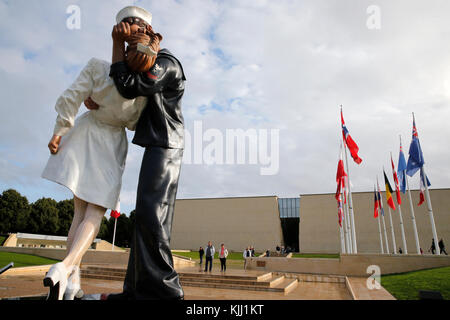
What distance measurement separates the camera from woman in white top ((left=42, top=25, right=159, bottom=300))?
2334 mm

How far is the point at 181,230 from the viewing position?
167 ft

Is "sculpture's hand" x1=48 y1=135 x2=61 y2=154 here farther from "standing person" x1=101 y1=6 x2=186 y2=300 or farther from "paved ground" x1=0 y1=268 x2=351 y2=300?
"paved ground" x1=0 y1=268 x2=351 y2=300

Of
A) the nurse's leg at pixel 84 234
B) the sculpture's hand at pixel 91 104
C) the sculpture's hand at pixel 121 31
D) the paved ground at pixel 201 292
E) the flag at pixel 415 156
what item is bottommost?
the paved ground at pixel 201 292

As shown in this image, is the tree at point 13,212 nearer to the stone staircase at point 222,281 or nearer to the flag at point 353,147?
the stone staircase at point 222,281

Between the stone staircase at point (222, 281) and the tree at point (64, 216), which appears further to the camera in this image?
the tree at point (64, 216)

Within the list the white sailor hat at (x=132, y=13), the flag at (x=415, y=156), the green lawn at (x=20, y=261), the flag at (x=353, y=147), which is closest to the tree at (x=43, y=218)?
the green lawn at (x=20, y=261)

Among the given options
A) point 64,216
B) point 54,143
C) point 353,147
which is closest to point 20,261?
point 54,143

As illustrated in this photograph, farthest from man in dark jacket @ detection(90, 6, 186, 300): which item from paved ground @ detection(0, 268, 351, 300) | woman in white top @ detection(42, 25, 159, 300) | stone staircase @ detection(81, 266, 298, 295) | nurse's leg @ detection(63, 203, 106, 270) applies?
stone staircase @ detection(81, 266, 298, 295)

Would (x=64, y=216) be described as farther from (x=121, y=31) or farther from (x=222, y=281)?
(x=121, y=31)

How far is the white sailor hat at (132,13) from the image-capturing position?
256 centimetres

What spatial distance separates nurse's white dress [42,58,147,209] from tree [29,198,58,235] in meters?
48.1

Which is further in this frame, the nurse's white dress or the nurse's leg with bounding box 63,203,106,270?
the nurse's white dress
